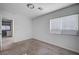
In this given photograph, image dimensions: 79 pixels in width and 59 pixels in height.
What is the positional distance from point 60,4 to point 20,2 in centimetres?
79

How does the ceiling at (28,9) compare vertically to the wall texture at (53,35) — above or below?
above

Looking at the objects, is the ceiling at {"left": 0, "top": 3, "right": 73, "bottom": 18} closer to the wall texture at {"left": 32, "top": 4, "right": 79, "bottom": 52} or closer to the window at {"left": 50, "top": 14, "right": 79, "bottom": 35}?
the wall texture at {"left": 32, "top": 4, "right": 79, "bottom": 52}

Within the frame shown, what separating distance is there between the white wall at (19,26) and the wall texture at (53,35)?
5.2 inches

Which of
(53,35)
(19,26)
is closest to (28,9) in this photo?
(19,26)

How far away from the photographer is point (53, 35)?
1737mm

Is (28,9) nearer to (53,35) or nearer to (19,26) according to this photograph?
(19,26)

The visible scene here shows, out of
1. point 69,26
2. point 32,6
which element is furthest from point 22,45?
point 69,26

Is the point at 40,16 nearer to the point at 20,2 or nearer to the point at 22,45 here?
the point at 20,2

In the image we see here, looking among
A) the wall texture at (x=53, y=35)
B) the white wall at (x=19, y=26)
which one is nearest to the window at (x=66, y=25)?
the wall texture at (x=53, y=35)

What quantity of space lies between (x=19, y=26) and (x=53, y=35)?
811 millimetres

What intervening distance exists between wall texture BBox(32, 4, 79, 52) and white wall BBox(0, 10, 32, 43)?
0.13 meters

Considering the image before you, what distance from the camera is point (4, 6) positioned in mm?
1398

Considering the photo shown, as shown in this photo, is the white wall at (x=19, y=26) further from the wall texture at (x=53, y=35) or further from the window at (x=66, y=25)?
the window at (x=66, y=25)

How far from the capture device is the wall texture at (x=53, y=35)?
1500 mm
